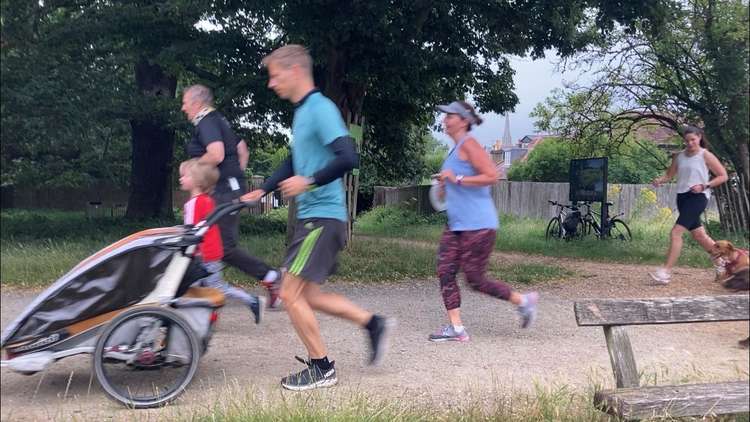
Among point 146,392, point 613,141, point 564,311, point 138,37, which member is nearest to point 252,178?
point 138,37

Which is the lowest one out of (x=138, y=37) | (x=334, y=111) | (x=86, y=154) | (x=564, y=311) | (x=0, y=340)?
(x=564, y=311)

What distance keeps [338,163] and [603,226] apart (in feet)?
35.6

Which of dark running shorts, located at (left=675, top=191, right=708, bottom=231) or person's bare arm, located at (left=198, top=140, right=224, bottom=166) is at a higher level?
person's bare arm, located at (left=198, top=140, right=224, bottom=166)

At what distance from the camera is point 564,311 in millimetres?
5824

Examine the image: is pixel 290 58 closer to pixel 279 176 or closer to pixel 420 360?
pixel 279 176

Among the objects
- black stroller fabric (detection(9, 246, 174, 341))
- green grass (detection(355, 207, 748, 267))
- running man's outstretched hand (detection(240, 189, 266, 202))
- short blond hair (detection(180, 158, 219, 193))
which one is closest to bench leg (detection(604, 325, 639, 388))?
running man's outstretched hand (detection(240, 189, 266, 202))

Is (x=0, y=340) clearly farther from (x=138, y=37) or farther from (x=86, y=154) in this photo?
(x=138, y=37)

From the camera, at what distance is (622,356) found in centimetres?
338

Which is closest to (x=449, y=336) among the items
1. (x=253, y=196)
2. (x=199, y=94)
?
(x=253, y=196)

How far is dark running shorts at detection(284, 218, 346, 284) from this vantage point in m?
3.52

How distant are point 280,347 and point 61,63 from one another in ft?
7.93

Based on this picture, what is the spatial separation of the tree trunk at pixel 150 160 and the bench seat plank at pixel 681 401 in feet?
8.00

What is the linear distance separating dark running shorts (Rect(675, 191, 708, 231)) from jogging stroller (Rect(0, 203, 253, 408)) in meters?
4.61

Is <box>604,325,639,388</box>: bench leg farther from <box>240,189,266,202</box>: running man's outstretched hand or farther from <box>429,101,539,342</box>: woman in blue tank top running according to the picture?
<box>240,189,266,202</box>: running man's outstretched hand
